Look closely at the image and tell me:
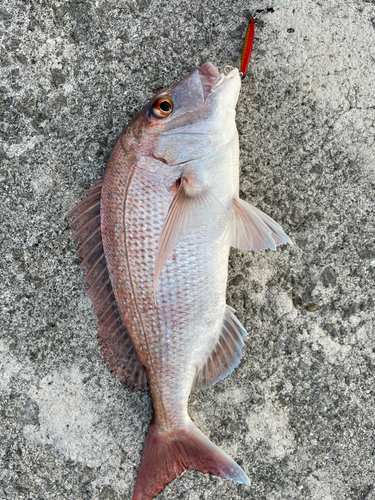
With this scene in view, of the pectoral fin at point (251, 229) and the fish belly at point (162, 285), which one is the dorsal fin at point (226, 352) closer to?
the fish belly at point (162, 285)

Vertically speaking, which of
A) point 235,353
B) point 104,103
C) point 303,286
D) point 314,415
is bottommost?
point 314,415

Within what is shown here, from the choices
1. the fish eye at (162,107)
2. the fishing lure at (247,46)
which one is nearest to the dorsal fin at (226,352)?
the fish eye at (162,107)

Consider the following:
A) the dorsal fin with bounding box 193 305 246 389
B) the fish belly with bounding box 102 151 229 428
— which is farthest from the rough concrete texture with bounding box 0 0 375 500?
the fish belly with bounding box 102 151 229 428

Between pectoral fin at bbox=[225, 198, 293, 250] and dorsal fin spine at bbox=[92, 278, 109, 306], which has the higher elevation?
pectoral fin at bbox=[225, 198, 293, 250]

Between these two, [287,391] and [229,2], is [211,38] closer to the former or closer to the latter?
[229,2]

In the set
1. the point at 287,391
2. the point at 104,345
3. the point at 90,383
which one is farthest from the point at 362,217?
the point at 90,383

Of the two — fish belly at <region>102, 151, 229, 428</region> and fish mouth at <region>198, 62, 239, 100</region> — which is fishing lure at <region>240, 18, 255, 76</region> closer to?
fish mouth at <region>198, 62, 239, 100</region>
